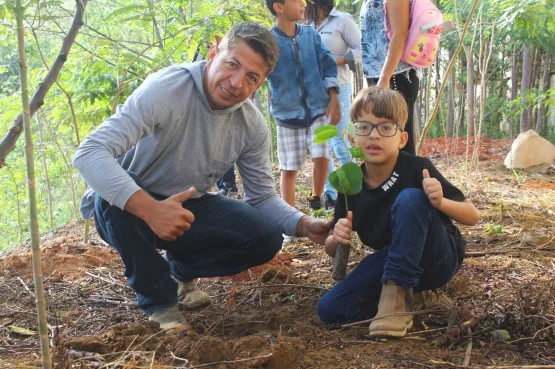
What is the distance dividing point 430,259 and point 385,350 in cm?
43

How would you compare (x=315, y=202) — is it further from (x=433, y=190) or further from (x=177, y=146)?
(x=433, y=190)

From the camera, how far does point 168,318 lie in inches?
81.8

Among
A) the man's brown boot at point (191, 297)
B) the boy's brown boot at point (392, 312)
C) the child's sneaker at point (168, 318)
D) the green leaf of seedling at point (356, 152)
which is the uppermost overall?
the green leaf of seedling at point (356, 152)

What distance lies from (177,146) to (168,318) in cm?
73

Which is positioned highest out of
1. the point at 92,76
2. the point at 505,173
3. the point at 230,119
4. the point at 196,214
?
the point at 92,76

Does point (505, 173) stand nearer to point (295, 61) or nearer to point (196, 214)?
point (295, 61)

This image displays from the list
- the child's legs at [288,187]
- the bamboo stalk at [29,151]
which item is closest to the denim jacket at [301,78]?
the child's legs at [288,187]

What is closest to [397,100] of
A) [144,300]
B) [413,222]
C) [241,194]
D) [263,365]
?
[413,222]

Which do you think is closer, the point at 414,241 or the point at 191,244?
the point at 414,241

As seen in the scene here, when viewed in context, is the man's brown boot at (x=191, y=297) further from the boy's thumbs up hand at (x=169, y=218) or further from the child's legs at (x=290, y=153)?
the child's legs at (x=290, y=153)


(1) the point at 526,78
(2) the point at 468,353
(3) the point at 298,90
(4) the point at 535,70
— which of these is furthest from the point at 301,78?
(4) the point at 535,70

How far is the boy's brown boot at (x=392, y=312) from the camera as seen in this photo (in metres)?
1.82

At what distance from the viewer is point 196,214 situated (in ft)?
7.89

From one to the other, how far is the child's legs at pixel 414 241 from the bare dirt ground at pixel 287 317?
0.18 meters
